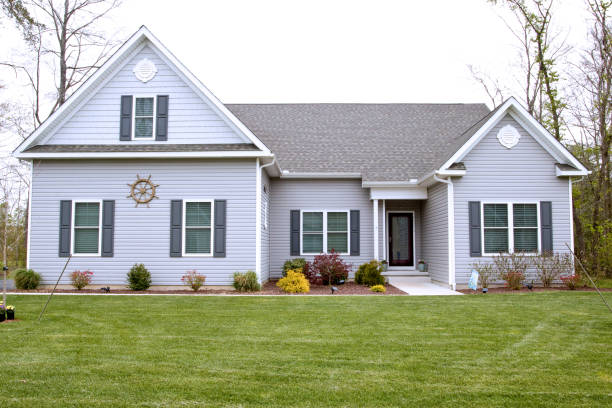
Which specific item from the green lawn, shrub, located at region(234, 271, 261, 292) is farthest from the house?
the green lawn

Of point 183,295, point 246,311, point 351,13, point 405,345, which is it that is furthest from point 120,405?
point 351,13

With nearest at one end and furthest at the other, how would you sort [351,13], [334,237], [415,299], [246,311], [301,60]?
1. [246,311]
2. [415,299]
3. [334,237]
4. [351,13]
5. [301,60]

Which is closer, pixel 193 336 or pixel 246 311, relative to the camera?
pixel 193 336

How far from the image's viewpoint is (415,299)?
1101 cm

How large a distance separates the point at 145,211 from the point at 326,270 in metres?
5.34

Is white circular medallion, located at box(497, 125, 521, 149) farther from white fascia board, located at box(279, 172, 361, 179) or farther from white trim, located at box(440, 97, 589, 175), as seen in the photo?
white fascia board, located at box(279, 172, 361, 179)

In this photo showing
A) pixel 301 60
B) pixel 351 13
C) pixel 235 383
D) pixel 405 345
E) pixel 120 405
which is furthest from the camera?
pixel 301 60

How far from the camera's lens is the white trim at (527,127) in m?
13.3

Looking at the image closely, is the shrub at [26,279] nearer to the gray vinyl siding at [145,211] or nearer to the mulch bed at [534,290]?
the gray vinyl siding at [145,211]

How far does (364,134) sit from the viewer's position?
18.2m

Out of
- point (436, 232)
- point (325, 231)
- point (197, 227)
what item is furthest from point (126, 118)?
point (436, 232)

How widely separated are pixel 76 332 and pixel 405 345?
4.79 meters

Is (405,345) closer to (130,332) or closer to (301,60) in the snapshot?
(130,332)

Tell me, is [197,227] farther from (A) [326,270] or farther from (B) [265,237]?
(A) [326,270]
